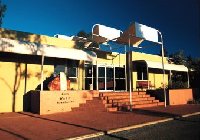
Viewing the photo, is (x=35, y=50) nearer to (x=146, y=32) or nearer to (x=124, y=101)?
(x=124, y=101)

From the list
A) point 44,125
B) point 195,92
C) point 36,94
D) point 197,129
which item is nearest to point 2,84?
point 36,94

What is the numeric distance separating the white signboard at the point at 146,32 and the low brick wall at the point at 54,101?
5604 millimetres

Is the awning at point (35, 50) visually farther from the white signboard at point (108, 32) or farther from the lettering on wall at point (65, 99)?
the white signboard at point (108, 32)

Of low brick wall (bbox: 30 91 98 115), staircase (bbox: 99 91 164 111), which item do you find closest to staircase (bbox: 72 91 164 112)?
staircase (bbox: 99 91 164 111)

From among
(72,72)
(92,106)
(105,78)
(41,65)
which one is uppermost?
(41,65)

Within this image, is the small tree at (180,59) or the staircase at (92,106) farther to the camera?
the small tree at (180,59)

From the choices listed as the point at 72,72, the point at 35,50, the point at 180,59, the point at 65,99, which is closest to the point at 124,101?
the point at 65,99

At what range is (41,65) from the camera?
15109 millimetres

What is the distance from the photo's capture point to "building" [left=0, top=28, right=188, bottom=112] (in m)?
14.4

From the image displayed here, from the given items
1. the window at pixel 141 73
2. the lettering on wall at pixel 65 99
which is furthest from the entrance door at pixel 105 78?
the lettering on wall at pixel 65 99

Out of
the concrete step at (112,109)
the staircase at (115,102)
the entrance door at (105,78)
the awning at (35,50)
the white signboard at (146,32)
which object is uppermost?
the white signboard at (146,32)

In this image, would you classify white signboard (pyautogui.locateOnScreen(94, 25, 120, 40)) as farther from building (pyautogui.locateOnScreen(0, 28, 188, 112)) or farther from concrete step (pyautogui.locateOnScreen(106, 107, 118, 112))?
concrete step (pyautogui.locateOnScreen(106, 107, 118, 112))

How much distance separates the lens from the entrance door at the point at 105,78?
20.6 meters

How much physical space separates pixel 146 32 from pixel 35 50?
7.84m
